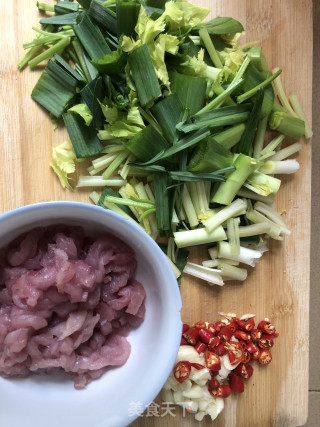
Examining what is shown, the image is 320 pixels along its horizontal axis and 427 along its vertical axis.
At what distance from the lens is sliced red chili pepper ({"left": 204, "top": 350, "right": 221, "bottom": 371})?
1.65 m

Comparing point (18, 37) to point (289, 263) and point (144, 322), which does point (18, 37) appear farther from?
point (289, 263)

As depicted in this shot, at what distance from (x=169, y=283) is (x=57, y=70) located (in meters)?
0.88

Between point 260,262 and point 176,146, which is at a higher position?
point 176,146

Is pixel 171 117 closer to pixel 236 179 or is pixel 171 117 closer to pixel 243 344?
pixel 236 179

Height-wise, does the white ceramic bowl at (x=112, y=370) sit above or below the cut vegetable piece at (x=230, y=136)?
below

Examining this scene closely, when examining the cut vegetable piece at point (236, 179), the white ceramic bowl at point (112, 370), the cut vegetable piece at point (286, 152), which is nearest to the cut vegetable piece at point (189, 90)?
the cut vegetable piece at point (236, 179)

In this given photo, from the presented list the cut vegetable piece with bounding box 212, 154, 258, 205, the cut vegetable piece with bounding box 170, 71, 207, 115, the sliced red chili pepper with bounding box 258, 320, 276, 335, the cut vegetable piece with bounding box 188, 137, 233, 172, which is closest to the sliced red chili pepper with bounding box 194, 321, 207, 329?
the sliced red chili pepper with bounding box 258, 320, 276, 335

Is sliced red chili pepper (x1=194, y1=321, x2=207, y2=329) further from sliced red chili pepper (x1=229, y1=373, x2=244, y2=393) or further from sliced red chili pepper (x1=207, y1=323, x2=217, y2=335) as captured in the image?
sliced red chili pepper (x1=229, y1=373, x2=244, y2=393)

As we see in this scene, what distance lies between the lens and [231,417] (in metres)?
1.75

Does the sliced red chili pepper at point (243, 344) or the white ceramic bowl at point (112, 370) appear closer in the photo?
the white ceramic bowl at point (112, 370)

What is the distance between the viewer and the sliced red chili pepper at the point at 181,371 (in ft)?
5.32

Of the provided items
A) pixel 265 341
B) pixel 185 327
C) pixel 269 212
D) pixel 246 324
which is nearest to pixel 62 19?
pixel 269 212

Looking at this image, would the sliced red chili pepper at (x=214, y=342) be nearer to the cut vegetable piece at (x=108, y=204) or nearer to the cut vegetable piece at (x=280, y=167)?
the cut vegetable piece at (x=108, y=204)

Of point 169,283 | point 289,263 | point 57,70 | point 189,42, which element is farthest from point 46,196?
point 289,263
